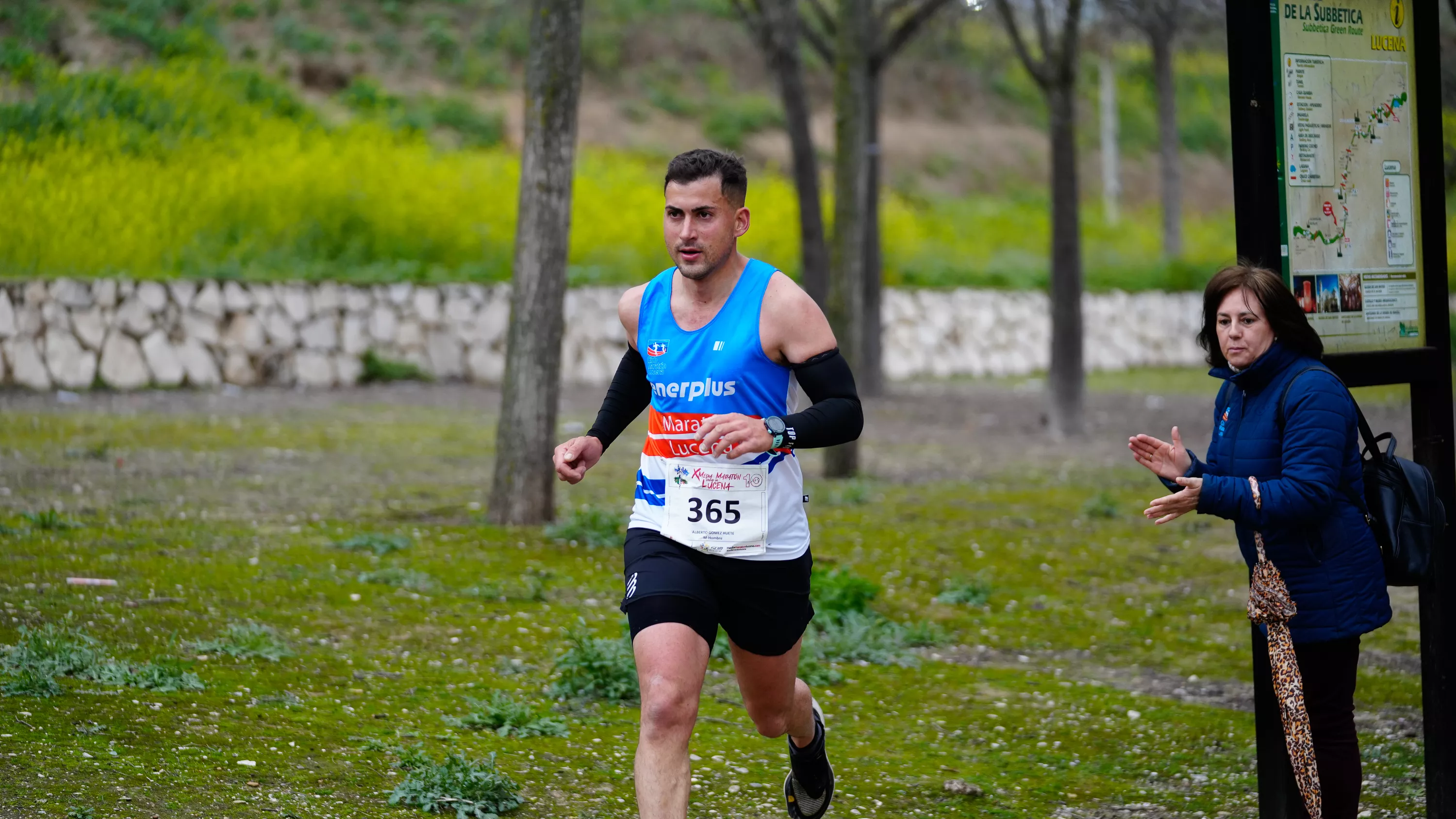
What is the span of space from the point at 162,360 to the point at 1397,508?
1746cm

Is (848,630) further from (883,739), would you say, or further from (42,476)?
(42,476)

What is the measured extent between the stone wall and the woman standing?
16208mm

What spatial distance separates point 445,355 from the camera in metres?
22.5

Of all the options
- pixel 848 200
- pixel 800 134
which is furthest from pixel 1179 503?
pixel 800 134

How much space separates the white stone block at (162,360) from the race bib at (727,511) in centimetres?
1649

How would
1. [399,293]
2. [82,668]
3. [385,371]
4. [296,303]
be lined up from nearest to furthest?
[82,668] → [296,303] → [385,371] → [399,293]

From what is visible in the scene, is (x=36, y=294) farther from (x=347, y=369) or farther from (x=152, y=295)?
(x=347, y=369)

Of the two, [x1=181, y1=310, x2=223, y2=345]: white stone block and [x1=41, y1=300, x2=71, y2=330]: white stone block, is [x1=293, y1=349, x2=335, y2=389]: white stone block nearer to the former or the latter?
[x1=181, y1=310, x2=223, y2=345]: white stone block

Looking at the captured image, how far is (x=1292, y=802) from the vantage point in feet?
15.2

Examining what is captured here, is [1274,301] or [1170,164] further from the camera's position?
[1170,164]

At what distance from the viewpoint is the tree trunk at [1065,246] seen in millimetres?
17562

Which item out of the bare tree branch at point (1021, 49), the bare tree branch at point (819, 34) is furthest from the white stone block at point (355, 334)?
the bare tree branch at point (1021, 49)

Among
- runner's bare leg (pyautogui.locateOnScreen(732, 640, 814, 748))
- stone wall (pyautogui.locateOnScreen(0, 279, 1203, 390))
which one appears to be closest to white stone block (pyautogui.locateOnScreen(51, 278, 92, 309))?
stone wall (pyautogui.locateOnScreen(0, 279, 1203, 390))

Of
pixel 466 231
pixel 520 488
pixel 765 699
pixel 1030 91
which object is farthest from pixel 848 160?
pixel 1030 91
